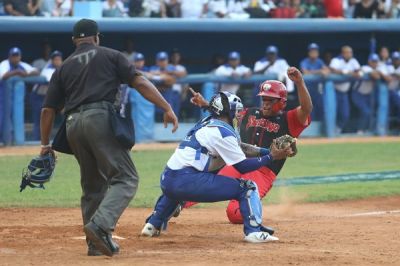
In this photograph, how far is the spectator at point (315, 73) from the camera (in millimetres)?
19031

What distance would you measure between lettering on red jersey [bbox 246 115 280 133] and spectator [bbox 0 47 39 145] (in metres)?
7.91

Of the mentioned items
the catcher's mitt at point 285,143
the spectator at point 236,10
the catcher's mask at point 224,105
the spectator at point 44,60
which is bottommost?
the spectator at point 44,60

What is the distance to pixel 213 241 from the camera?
7.95 metres

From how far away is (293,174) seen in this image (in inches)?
539

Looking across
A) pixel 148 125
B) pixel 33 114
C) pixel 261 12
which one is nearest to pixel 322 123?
pixel 261 12

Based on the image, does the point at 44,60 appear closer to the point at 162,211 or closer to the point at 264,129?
the point at 264,129

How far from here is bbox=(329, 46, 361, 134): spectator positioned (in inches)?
760

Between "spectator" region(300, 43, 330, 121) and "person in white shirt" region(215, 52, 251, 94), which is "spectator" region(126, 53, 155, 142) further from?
"spectator" region(300, 43, 330, 121)

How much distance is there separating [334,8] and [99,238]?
14.5m

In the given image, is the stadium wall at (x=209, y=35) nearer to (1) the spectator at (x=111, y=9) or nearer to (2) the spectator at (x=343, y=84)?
(1) the spectator at (x=111, y=9)

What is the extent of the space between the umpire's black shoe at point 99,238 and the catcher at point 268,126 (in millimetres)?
1999

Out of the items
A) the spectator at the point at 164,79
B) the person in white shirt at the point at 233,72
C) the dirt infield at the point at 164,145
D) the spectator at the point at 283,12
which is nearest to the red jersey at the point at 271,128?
the dirt infield at the point at 164,145

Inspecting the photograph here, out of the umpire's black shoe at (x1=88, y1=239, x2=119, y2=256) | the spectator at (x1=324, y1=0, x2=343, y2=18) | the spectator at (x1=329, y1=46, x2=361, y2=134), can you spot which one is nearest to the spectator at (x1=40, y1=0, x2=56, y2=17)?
the spectator at (x1=329, y1=46, x2=361, y2=134)

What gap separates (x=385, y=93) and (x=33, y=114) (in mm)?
7236
